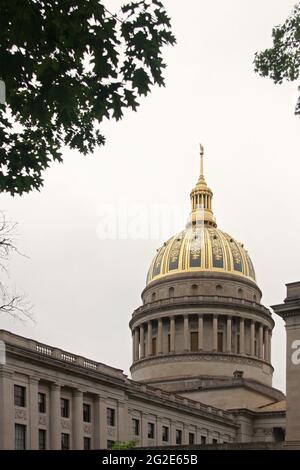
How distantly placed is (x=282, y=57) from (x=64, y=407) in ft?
184

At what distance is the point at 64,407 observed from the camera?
2739 inches

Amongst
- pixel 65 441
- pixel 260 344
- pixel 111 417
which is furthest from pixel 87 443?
pixel 260 344

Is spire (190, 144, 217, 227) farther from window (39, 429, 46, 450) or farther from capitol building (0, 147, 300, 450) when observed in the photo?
window (39, 429, 46, 450)

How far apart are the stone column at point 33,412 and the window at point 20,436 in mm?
510

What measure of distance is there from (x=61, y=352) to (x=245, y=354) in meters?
44.4

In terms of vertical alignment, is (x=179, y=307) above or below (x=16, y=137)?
above

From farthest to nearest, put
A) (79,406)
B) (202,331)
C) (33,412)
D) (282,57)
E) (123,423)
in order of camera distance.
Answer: (202,331) < (123,423) < (79,406) < (33,412) < (282,57)

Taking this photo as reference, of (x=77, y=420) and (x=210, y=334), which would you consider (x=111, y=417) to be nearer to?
(x=77, y=420)

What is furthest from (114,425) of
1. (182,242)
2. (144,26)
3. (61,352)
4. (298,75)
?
(144,26)

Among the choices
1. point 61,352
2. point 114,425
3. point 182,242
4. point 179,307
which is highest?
point 182,242

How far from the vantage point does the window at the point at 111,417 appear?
7444 cm
